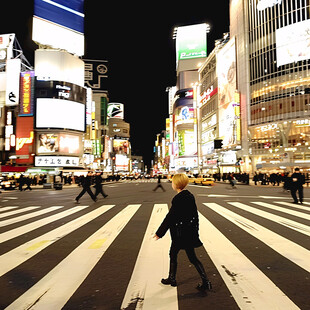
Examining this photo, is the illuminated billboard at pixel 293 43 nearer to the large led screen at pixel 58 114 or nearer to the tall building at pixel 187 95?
the tall building at pixel 187 95

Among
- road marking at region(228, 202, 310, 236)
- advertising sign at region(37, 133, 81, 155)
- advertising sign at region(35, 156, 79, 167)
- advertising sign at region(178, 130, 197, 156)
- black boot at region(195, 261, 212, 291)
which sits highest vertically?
advertising sign at region(178, 130, 197, 156)

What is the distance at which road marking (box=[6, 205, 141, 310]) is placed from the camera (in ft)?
11.1

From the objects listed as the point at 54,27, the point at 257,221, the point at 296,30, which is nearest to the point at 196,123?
the point at 296,30

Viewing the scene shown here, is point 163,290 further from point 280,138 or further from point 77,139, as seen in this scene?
point 77,139

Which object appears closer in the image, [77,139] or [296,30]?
[296,30]

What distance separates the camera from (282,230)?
729 centimetres

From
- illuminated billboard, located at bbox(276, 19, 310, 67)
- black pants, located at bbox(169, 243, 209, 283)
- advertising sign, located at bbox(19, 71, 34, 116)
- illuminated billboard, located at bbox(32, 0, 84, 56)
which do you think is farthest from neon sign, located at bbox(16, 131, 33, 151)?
black pants, located at bbox(169, 243, 209, 283)

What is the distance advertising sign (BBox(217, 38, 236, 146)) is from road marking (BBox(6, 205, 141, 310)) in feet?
195

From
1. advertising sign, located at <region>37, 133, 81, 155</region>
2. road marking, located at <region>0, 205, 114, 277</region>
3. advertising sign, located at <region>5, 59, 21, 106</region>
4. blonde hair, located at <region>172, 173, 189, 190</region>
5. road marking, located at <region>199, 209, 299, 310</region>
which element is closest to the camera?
road marking, located at <region>199, 209, 299, 310</region>

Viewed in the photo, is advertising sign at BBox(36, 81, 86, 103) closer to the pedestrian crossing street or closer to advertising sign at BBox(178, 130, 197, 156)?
advertising sign at BBox(178, 130, 197, 156)

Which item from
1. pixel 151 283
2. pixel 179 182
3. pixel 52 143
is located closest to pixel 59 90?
pixel 52 143

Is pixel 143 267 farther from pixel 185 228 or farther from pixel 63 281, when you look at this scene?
pixel 185 228

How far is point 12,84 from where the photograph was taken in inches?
2264

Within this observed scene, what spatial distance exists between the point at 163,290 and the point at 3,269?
2684mm
